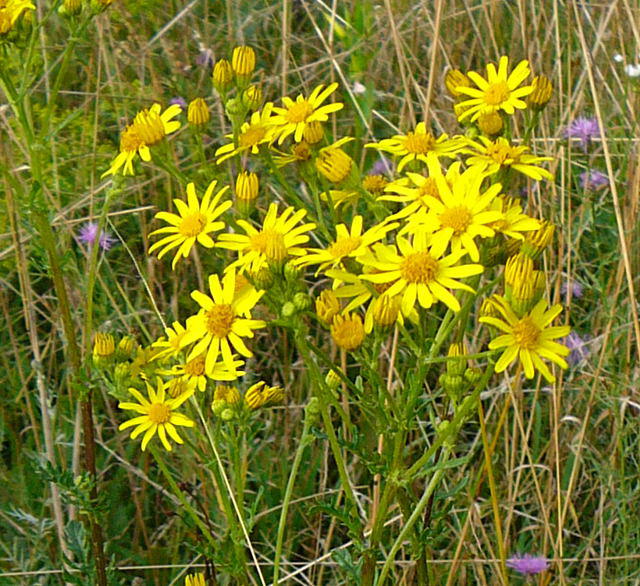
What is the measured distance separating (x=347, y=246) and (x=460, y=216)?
0.59 feet

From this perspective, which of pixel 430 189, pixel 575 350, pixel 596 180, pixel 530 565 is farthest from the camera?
pixel 596 180

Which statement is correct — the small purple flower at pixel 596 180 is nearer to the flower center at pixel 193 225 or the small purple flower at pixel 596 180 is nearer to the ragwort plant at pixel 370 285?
the ragwort plant at pixel 370 285

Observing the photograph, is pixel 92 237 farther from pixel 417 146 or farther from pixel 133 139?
pixel 417 146

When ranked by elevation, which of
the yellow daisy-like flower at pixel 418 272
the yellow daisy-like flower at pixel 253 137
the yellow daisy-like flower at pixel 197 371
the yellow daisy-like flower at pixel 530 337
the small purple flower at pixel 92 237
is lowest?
the small purple flower at pixel 92 237

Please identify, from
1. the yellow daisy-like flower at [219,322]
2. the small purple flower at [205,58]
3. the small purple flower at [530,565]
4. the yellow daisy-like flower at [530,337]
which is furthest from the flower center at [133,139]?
the small purple flower at [205,58]

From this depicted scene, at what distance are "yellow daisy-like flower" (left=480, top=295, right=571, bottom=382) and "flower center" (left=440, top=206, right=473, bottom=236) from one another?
4.8 inches

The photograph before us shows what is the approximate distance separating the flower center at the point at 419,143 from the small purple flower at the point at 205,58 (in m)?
1.59

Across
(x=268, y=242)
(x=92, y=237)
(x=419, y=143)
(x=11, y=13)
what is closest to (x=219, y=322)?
(x=268, y=242)

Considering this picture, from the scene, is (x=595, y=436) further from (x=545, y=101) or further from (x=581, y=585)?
(x=545, y=101)

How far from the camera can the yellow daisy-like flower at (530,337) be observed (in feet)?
4.11

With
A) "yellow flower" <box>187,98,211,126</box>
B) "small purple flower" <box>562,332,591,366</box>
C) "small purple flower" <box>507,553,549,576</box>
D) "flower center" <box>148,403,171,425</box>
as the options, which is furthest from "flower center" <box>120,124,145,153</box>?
"small purple flower" <box>562,332,591,366</box>

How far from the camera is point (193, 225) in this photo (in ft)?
4.75

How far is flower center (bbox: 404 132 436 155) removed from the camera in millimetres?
1545

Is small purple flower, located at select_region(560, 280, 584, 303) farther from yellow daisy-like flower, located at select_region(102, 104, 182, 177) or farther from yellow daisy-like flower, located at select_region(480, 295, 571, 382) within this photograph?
yellow daisy-like flower, located at select_region(102, 104, 182, 177)
